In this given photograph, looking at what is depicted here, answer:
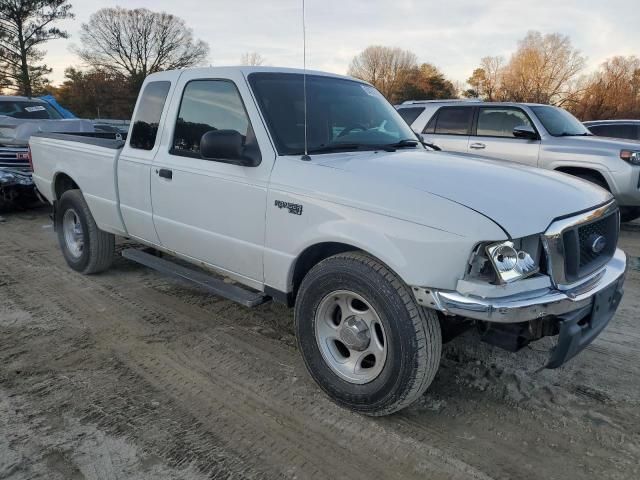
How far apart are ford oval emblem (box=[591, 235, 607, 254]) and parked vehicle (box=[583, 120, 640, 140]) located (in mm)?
9217

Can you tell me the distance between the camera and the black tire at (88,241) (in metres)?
5.07

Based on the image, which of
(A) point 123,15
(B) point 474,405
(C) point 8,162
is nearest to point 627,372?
(B) point 474,405

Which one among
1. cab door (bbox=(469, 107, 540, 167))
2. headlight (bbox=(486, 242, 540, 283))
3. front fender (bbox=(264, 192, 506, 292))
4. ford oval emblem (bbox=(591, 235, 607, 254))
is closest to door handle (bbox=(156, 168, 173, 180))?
front fender (bbox=(264, 192, 506, 292))

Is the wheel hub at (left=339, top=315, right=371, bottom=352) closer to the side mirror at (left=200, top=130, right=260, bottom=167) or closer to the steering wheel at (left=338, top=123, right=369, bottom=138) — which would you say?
the side mirror at (left=200, top=130, right=260, bottom=167)

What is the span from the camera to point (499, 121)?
8.23 m

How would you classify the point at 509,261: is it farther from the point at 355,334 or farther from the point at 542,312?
the point at 355,334

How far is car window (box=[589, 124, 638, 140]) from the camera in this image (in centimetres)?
1052

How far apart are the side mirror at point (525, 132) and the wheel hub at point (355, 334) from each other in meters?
5.94

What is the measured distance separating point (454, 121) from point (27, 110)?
28.0 ft

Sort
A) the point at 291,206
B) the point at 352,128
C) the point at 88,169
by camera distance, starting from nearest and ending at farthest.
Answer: the point at 291,206, the point at 352,128, the point at 88,169

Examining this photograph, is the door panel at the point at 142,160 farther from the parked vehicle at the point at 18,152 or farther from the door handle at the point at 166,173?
the parked vehicle at the point at 18,152

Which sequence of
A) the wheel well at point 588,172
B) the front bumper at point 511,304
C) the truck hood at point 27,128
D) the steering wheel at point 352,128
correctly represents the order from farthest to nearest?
1. the truck hood at point 27,128
2. the wheel well at point 588,172
3. the steering wheel at point 352,128
4. the front bumper at point 511,304

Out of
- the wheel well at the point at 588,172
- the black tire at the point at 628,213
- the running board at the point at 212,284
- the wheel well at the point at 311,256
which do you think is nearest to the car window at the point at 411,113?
the wheel well at the point at 588,172

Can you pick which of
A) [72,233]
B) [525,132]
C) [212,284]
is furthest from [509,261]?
[525,132]
